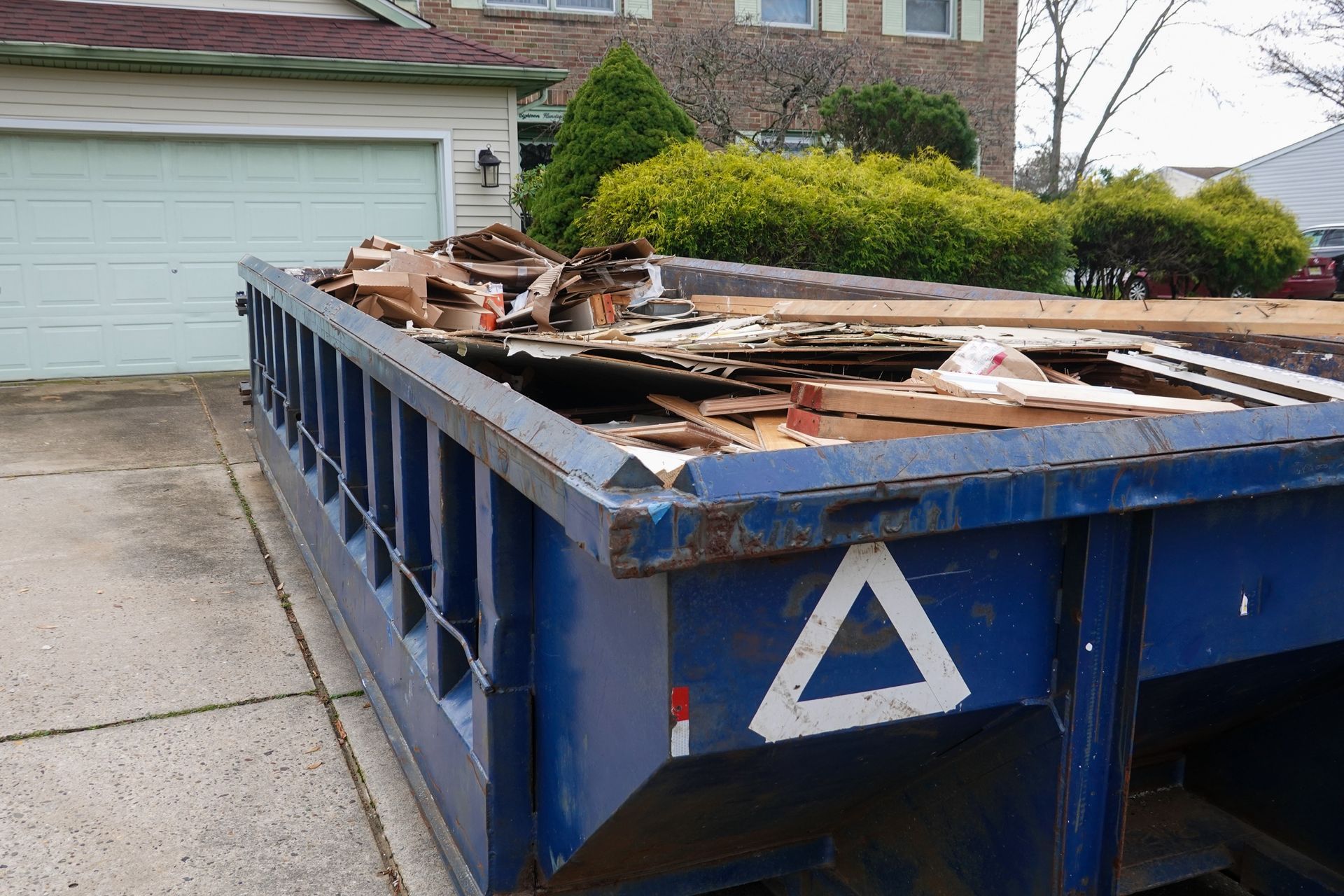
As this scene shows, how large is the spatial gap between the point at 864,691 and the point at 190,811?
2198 mm

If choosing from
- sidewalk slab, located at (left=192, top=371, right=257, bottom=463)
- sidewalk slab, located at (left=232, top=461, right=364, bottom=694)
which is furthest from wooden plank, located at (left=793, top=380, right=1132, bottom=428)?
sidewalk slab, located at (left=192, top=371, right=257, bottom=463)

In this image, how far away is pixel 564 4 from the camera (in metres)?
17.1

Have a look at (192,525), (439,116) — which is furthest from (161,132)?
(192,525)

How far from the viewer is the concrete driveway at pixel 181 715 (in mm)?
2902

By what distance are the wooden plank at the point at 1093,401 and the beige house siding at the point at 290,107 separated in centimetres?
1131

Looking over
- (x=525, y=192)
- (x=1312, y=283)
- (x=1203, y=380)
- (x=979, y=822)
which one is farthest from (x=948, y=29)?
(x=979, y=822)

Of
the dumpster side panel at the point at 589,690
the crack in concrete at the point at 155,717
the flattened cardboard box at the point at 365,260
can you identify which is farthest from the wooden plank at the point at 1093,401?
the flattened cardboard box at the point at 365,260

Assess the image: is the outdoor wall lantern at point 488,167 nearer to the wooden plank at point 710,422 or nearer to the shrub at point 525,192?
the shrub at point 525,192

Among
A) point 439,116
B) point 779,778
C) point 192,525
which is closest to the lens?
point 779,778

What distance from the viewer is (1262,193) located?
40.1 m

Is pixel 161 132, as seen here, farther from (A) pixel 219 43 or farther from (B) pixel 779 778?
(B) pixel 779 778

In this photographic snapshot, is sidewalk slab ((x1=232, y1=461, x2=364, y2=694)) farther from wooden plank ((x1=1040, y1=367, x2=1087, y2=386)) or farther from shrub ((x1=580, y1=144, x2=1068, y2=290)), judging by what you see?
shrub ((x1=580, y1=144, x2=1068, y2=290))

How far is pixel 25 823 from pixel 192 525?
3.18 m

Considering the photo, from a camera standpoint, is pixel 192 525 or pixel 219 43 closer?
pixel 192 525
